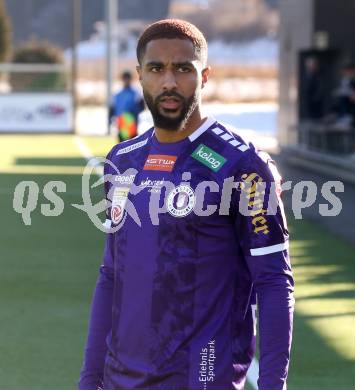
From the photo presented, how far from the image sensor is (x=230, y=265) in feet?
12.6

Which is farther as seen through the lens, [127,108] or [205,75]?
[127,108]

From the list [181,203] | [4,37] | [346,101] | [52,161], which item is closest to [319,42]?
[346,101]

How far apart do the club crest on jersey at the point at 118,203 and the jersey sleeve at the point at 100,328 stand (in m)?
0.08

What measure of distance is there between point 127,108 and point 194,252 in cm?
2212

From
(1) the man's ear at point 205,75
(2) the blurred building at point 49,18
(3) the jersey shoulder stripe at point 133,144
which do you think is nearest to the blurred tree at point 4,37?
(2) the blurred building at point 49,18

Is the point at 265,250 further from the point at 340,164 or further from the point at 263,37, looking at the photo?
the point at 263,37

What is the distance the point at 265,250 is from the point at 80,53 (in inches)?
3168

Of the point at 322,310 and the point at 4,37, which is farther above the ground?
the point at 4,37

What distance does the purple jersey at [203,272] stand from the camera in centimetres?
378

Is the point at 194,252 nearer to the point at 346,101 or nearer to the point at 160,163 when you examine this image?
the point at 160,163

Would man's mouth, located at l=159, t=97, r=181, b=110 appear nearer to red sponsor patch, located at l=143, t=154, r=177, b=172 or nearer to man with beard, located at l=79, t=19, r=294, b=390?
man with beard, located at l=79, t=19, r=294, b=390

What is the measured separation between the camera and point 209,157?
383cm

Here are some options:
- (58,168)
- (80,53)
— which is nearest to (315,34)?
(58,168)

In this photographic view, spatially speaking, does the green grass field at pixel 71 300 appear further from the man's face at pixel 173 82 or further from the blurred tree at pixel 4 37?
the blurred tree at pixel 4 37
